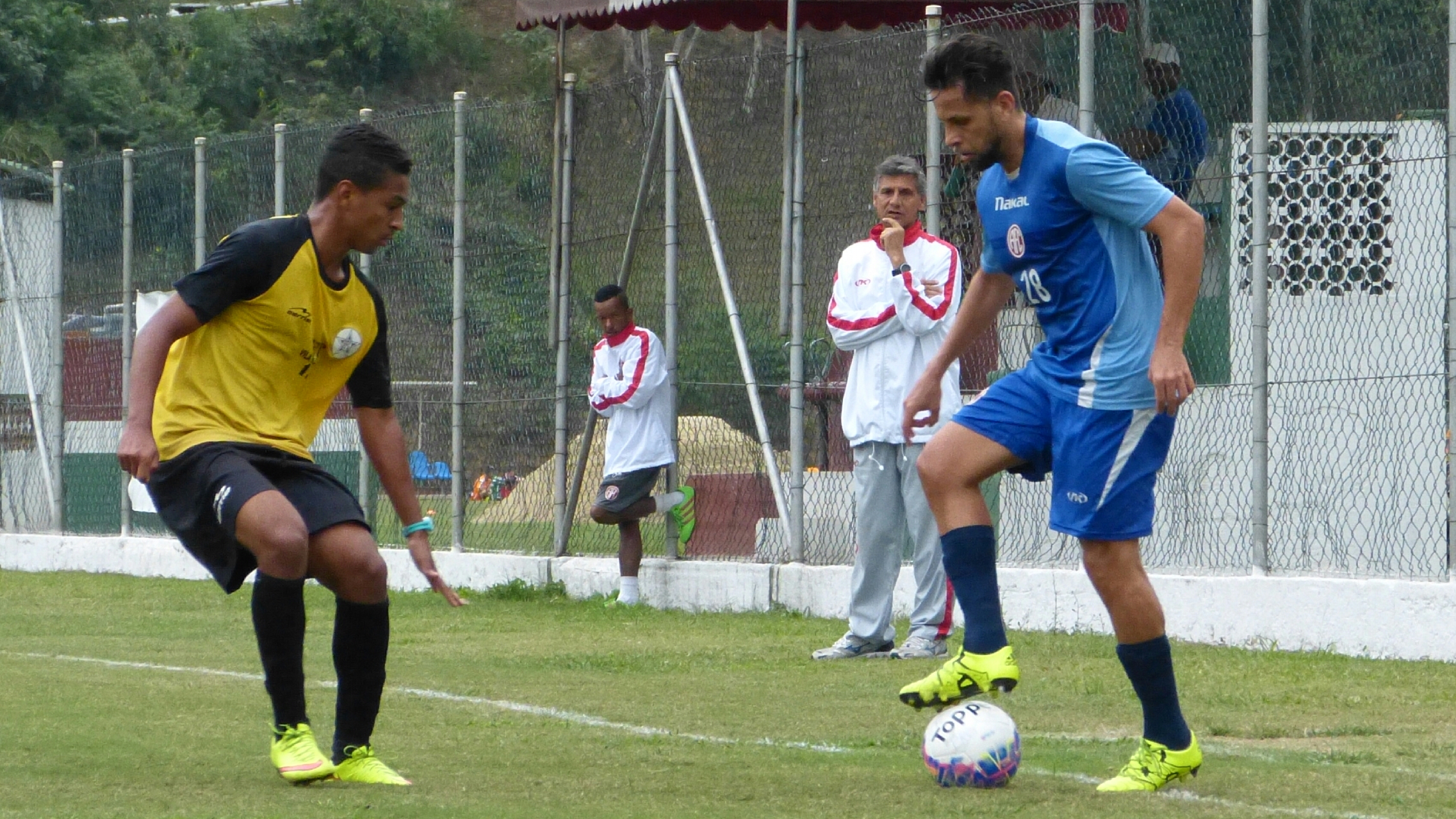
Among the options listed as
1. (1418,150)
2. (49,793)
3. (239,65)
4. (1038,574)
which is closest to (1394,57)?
(1418,150)

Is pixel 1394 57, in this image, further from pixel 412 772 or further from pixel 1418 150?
pixel 412 772

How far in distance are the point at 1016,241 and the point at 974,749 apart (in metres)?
1.37

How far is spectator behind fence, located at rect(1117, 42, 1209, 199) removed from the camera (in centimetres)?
974

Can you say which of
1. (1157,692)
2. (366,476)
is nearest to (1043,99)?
(1157,692)

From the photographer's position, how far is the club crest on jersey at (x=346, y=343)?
585 centimetres

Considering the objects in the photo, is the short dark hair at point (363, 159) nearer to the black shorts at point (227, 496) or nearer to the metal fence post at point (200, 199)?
the black shorts at point (227, 496)

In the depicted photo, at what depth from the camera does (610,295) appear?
12.5 meters

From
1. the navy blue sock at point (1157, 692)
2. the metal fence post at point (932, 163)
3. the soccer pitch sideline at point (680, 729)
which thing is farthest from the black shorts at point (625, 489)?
the navy blue sock at point (1157, 692)

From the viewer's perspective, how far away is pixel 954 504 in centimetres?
549

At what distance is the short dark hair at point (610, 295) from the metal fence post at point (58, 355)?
7.63 m

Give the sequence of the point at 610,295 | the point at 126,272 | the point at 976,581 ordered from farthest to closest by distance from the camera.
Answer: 1. the point at 126,272
2. the point at 610,295
3. the point at 976,581

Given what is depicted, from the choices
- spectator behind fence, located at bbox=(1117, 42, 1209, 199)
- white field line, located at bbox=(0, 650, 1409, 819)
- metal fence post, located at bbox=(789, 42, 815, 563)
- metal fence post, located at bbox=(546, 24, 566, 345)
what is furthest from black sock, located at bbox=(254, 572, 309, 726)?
metal fence post, located at bbox=(546, 24, 566, 345)

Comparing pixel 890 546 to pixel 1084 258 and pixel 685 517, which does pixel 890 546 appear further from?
pixel 1084 258

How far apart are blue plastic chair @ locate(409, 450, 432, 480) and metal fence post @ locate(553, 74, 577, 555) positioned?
1.52m
